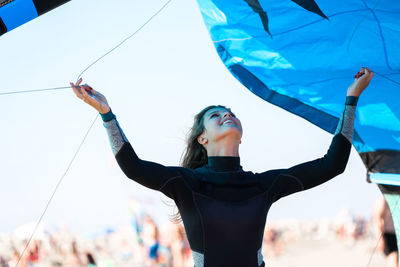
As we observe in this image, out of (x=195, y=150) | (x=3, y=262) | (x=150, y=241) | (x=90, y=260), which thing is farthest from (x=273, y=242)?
(x=195, y=150)

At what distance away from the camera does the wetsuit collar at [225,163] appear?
2.05 m

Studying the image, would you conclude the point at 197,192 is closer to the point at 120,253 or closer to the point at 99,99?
the point at 99,99

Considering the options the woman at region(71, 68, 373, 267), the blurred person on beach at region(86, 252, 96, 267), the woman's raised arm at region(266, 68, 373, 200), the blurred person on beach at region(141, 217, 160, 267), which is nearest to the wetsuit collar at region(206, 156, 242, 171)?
the woman at region(71, 68, 373, 267)

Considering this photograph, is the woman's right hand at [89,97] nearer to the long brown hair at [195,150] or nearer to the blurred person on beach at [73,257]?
the long brown hair at [195,150]

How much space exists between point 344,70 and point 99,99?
5.48 ft

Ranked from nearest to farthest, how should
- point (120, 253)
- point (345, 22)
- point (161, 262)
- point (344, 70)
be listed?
1. point (345, 22)
2. point (344, 70)
3. point (161, 262)
4. point (120, 253)

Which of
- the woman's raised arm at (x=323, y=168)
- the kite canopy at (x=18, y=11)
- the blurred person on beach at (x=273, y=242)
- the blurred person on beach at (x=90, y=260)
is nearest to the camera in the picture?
the kite canopy at (x=18, y=11)

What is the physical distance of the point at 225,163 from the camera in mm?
2051

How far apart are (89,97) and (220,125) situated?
1.88 ft

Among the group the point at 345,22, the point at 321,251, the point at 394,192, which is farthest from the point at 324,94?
the point at 321,251

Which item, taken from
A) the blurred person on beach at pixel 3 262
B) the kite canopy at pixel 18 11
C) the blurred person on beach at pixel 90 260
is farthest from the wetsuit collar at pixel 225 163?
the blurred person on beach at pixel 3 262

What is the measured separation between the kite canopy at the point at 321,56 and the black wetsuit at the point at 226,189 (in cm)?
69

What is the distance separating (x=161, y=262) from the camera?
213 inches

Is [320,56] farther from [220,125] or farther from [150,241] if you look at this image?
[150,241]
